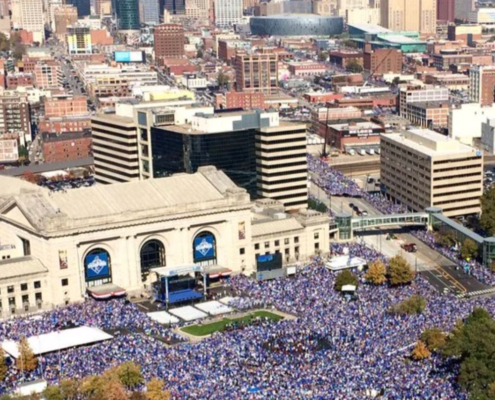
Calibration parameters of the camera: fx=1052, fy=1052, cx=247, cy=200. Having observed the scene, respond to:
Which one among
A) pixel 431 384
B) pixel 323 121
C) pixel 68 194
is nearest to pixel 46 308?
pixel 68 194

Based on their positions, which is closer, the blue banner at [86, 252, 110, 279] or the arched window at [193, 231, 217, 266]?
the blue banner at [86, 252, 110, 279]

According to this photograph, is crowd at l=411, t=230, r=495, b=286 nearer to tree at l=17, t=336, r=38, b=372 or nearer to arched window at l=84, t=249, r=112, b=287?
arched window at l=84, t=249, r=112, b=287

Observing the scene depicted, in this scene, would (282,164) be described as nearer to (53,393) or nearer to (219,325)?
(219,325)

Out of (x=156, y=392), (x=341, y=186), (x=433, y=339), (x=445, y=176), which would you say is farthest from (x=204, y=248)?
(x=341, y=186)

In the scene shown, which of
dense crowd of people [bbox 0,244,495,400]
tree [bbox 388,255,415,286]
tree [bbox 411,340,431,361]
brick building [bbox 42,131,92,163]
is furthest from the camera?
brick building [bbox 42,131,92,163]

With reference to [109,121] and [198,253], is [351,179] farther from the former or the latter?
[198,253]

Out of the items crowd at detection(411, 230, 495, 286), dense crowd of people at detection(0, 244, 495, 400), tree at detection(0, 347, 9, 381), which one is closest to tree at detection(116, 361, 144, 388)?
dense crowd of people at detection(0, 244, 495, 400)

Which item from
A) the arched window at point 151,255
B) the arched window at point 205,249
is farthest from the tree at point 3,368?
the arched window at point 205,249

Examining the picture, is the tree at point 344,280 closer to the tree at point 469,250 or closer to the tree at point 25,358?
the tree at point 469,250
